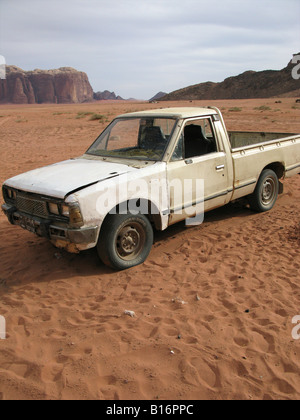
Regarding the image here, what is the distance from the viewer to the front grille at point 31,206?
4031 millimetres

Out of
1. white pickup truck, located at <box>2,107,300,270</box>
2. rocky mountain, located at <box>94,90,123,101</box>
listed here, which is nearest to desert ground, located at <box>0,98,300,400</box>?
white pickup truck, located at <box>2,107,300,270</box>

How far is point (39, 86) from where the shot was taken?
390 ft

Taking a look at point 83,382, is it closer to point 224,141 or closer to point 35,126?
point 224,141

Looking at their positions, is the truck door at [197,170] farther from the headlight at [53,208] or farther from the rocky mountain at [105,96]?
the rocky mountain at [105,96]

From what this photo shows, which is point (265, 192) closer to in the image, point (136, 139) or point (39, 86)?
point (136, 139)

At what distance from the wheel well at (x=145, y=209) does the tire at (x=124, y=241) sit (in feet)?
0.22

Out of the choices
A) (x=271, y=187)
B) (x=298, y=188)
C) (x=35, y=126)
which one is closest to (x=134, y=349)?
(x=271, y=187)

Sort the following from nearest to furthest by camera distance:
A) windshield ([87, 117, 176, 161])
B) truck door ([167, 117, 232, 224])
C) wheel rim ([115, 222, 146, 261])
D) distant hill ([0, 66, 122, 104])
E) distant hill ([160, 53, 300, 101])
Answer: wheel rim ([115, 222, 146, 261]), truck door ([167, 117, 232, 224]), windshield ([87, 117, 176, 161]), distant hill ([160, 53, 300, 101]), distant hill ([0, 66, 122, 104])

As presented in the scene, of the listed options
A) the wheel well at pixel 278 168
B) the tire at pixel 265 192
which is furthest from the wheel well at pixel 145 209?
the wheel well at pixel 278 168

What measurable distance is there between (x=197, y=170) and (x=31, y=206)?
2193 mm

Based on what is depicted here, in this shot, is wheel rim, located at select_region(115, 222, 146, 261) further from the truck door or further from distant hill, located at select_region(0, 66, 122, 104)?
distant hill, located at select_region(0, 66, 122, 104)

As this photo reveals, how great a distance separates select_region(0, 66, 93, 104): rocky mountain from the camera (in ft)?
376

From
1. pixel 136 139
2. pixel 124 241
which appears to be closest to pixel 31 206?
pixel 124 241

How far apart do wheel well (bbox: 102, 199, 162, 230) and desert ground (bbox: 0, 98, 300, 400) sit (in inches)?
21.6
